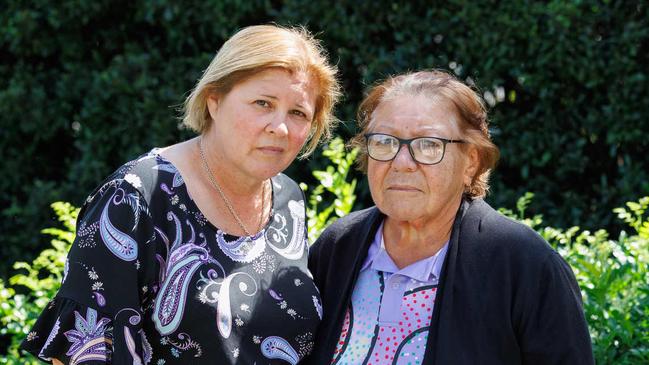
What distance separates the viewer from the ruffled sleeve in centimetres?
251

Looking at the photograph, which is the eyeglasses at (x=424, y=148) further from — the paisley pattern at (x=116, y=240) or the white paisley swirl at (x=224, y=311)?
the paisley pattern at (x=116, y=240)

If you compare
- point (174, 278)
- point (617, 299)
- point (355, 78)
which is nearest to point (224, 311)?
point (174, 278)

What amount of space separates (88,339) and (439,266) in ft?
3.67

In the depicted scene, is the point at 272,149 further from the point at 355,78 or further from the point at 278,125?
the point at 355,78

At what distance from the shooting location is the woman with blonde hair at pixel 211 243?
8.30 ft

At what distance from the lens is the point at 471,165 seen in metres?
2.86

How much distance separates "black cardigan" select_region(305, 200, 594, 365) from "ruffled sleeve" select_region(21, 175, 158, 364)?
0.90 m

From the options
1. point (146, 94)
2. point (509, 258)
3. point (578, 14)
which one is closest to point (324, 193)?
point (146, 94)

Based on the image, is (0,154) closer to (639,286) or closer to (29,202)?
(29,202)

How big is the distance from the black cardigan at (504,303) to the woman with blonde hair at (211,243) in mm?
571

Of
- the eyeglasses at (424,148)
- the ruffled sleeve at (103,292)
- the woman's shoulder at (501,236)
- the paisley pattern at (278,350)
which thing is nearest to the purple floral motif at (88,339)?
the ruffled sleeve at (103,292)

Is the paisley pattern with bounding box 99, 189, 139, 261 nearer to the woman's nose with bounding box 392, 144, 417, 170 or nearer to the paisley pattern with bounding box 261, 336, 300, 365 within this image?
the paisley pattern with bounding box 261, 336, 300, 365

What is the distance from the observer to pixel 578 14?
4594mm

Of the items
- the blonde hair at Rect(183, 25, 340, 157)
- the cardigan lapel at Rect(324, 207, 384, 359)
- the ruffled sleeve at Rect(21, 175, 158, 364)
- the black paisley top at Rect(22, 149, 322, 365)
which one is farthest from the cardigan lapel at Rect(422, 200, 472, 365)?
the ruffled sleeve at Rect(21, 175, 158, 364)
